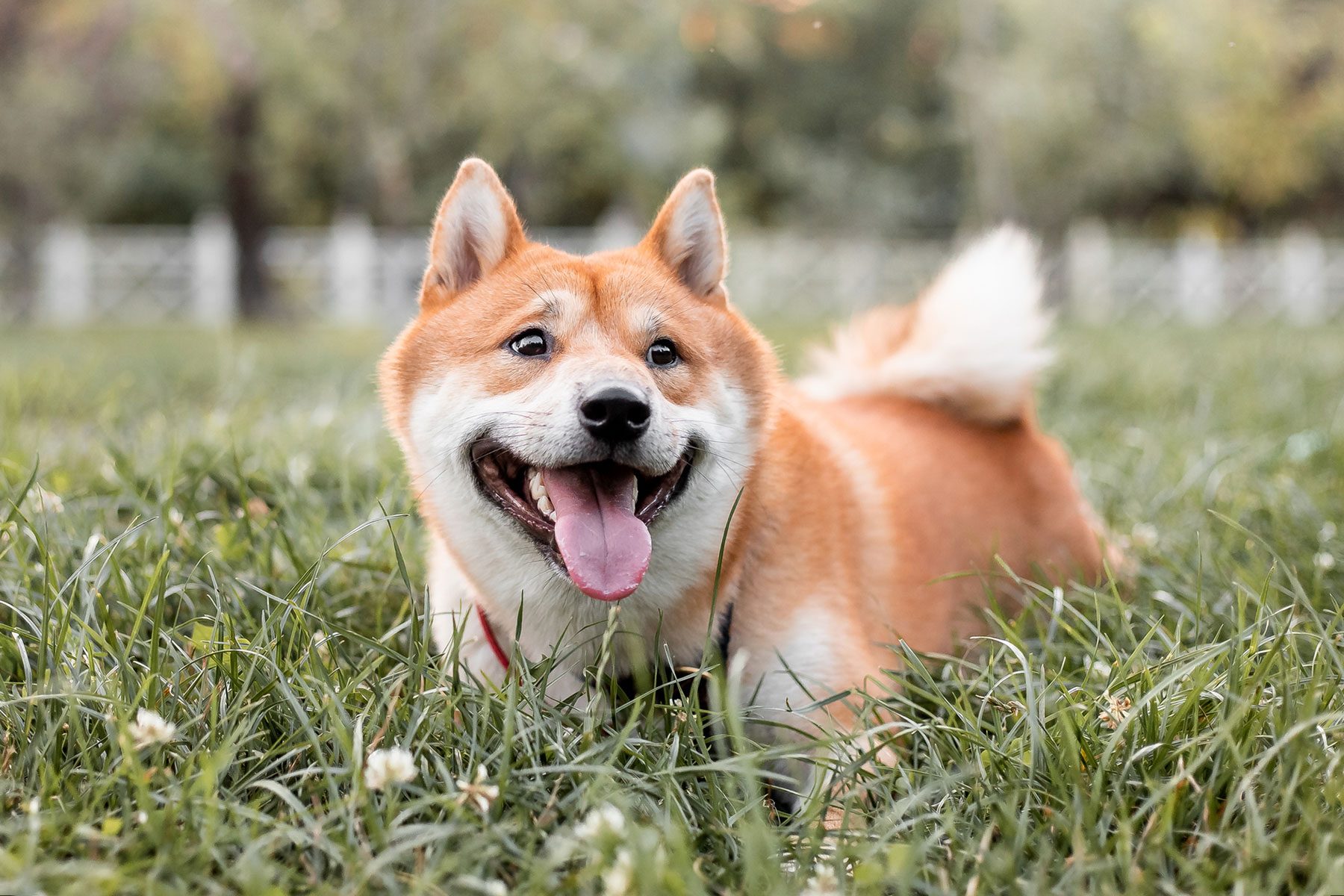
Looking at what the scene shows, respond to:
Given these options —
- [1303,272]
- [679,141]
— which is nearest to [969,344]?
[679,141]

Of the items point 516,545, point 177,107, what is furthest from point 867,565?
point 177,107

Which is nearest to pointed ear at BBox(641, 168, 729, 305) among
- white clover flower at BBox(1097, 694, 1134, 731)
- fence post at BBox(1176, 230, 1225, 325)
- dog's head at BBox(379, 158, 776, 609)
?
dog's head at BBox(379, 158, 776, 609)

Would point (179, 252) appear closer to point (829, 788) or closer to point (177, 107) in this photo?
point (177, 107)

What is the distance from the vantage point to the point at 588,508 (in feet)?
6.84

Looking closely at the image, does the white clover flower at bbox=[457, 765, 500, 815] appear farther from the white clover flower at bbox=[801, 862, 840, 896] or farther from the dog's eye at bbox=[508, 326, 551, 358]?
the dog's eye at bbox=[508, 326, 551, 358]

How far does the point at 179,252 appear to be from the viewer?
64.9 ft

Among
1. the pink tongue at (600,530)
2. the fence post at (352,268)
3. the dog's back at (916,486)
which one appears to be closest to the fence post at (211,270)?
the fence post at (352,268)

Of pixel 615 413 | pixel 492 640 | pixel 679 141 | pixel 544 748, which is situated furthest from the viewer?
pixel 679 141

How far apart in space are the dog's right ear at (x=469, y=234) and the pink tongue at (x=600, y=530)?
65 cm

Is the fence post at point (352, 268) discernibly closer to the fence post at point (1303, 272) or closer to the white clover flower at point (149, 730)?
the fence post at point (1303, 272)

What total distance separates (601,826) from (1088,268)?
21.5 metres

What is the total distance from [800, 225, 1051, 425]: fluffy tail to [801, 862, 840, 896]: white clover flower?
1994 millimetres

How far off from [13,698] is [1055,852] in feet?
5.27

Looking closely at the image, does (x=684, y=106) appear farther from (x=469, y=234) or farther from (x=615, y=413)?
(x=615, y=413)
